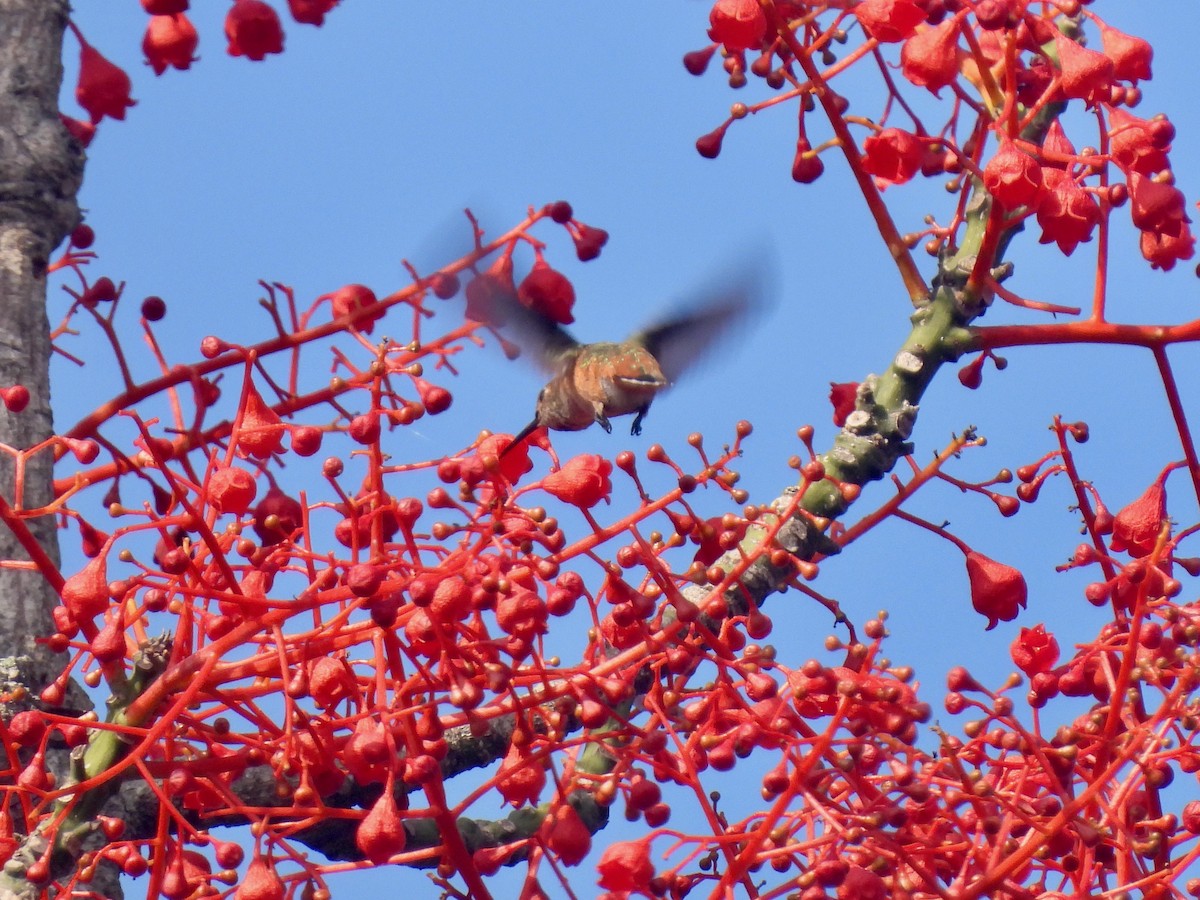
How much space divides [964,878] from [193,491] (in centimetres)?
176

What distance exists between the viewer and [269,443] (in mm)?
3328

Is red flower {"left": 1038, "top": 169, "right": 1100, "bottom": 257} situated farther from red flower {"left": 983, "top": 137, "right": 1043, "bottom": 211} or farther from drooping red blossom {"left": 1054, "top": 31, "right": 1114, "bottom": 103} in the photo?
drooping red blossom {"left": 1054, "top": 31, "right": 1114, "bottom": 103}

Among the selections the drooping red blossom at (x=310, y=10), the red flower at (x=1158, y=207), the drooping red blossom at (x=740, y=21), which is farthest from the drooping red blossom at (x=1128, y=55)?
the drooping red blossom at (x=310, y=10)

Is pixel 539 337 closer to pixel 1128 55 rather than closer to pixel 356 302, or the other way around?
pixel 356 302

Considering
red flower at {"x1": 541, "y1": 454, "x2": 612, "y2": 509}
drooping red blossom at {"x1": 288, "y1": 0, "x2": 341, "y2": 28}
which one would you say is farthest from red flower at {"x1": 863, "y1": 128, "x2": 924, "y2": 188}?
drooping red blossom at {"x1": 288, "y1": 0, "x2": 341, "y2": 28}

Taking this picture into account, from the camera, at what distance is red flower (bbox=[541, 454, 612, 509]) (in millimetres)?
3219

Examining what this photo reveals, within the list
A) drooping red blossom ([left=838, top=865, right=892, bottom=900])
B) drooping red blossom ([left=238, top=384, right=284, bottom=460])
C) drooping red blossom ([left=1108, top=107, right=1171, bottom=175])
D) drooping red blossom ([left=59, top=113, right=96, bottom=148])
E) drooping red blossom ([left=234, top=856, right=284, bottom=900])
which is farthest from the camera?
→ drooping red blossom ([left=59, top=113, right=96, bottom=148])

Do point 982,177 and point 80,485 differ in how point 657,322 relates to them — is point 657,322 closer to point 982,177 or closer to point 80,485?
point 982,177

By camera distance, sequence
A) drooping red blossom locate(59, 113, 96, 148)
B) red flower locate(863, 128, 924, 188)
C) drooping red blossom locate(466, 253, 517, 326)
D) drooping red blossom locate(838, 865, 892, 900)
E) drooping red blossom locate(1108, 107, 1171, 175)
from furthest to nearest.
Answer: drooping red blossom locate(466, 253, 517, 326)
drooping red blossom locate(59, 113, 96, 148)
red flower locate(863, 128, 924, 188)
drooping red blossom locate(1108, 107, 1171, 175)
drooping red blossom locate(838, 865, 892, 900)

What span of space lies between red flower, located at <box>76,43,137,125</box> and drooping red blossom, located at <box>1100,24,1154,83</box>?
7.55 ft

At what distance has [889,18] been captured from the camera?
371 cm

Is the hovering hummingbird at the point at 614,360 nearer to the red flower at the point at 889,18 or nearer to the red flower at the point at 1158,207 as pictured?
the red flower at the point at 889,18

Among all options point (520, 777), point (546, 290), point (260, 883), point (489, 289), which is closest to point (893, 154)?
point (546, 290)

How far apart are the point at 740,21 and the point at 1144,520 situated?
1472 millimetres
